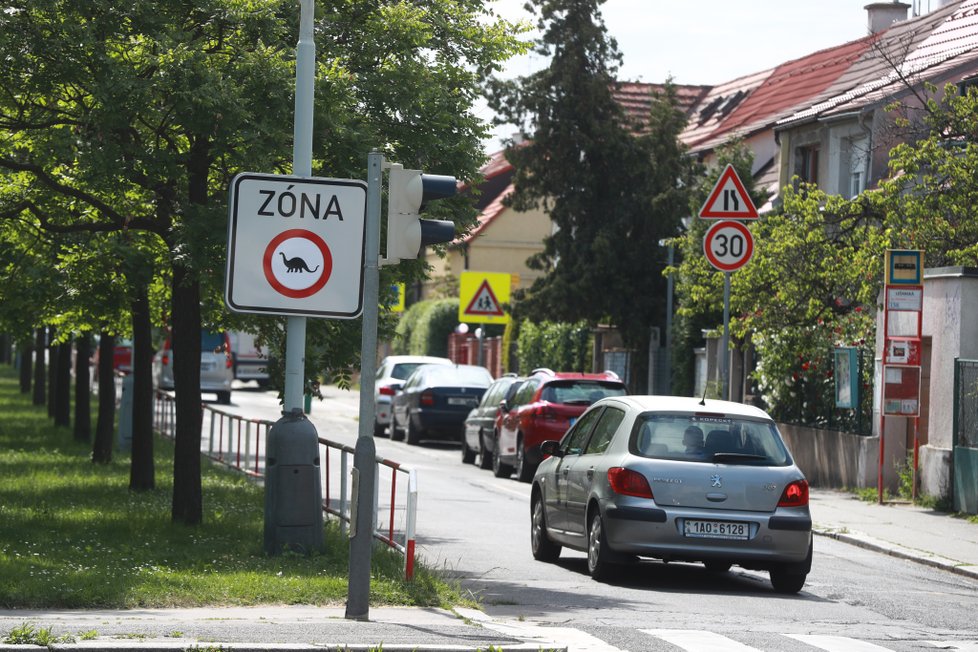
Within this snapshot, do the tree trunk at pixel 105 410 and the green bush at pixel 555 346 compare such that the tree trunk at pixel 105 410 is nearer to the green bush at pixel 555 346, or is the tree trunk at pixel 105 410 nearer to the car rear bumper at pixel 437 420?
the car rear bumper at pixel 437 420

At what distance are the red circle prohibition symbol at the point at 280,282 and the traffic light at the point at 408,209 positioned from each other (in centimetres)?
80

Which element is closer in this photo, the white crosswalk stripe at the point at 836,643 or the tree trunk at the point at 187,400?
the white crosswalk stripe at the point at 836,643

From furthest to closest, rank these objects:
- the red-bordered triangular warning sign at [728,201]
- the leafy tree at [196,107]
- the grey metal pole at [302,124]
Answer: the red-bordered triangular warning sign at [728,201]
the leafy tree at [196,107]
the grey metal pole at [302,124]

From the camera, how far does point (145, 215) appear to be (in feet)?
52.1

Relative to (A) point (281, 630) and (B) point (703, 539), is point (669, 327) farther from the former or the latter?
(A) point (281, 630)

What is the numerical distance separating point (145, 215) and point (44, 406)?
28.6 metres

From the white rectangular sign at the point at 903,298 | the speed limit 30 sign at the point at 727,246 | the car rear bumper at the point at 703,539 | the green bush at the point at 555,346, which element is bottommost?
the car rear bumper at the point at 703,539

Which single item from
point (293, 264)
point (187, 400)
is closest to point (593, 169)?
point (187, 400)

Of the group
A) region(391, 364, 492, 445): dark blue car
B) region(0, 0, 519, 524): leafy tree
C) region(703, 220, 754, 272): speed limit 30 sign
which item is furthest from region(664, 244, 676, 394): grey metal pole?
region(0, 0, 519, 524): leafy tree

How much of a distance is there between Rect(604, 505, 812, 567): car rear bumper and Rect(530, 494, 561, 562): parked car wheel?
76.8 inches

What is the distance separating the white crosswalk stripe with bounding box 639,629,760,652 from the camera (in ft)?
30.9

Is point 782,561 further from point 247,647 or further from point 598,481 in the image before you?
point 247,647

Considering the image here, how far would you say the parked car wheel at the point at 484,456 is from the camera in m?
27.2

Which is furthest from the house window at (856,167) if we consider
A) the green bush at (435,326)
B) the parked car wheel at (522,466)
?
the green bush at (435,326)
